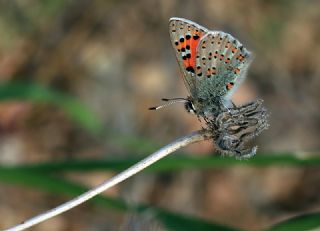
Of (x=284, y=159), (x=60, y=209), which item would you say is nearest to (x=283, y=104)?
(x=284, y=159)

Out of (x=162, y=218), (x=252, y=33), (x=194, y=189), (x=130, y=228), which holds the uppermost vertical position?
(x=252, y=33)

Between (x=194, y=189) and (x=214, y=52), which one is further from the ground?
(x=194, y=189)

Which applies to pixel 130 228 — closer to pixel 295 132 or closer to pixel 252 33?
pixel 295 132

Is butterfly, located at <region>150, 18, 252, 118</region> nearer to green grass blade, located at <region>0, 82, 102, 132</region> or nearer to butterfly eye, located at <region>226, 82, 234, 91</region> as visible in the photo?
butterfly eye, located at <region>226, 82, 234, 91</region>

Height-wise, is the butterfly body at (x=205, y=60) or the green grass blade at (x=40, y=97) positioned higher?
the green grass blade at (x=40, y=97)

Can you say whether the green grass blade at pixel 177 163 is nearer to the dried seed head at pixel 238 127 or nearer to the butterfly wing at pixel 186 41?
the butterfly wing at pixel 186 41

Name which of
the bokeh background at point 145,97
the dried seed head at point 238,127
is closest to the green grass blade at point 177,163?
the dried seed head at point 238,127

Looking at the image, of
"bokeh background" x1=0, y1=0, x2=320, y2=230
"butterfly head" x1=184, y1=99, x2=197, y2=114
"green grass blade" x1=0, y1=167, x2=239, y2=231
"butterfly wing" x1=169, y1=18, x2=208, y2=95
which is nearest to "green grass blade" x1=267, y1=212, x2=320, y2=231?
"green grass blade" x1=0, y1=167, x2=239, y2=231

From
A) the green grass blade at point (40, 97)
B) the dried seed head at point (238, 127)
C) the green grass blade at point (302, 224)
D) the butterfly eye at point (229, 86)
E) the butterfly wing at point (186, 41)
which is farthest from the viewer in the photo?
the green grass blade at point (40, 97)

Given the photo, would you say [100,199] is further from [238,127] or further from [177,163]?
[238,127]
